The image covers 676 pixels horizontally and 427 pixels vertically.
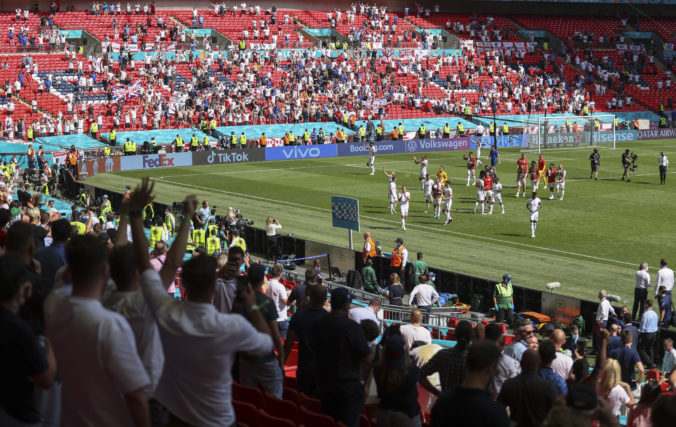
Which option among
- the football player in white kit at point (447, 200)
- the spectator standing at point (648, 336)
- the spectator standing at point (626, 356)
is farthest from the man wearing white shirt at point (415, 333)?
the football player in white kit at point (447, 200)

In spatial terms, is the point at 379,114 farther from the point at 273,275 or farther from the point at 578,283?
the point at 273,275

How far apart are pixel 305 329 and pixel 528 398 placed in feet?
7.72

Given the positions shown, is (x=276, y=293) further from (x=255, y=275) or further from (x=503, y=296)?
(x=503, y=296)

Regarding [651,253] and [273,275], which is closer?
[273,275]

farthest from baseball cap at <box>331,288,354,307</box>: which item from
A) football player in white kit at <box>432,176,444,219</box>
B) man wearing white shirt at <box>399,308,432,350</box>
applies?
football player in white kit at <box>432,176,444,219</box>

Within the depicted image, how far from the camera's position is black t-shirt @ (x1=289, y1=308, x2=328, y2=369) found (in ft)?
27.0

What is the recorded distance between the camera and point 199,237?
78.8 feet

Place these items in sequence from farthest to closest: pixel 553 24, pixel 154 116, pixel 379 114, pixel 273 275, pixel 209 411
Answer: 1. pixel 553 24
2. pixel 379 114
3. pixel 154 116
4. pixel 273 275
5. pixel 209 411

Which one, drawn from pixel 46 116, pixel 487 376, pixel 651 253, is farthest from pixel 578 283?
pixel 46 116

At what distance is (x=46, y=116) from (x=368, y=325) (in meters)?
48.0

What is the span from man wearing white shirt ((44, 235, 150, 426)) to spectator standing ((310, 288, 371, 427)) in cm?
264

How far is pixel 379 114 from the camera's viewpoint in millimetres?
64938

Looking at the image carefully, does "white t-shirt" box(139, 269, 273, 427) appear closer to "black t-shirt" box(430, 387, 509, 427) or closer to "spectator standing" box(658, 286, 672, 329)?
"black t-shirt" box(430, 387, 509, 427)

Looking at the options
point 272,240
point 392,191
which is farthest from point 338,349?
point 392,191
